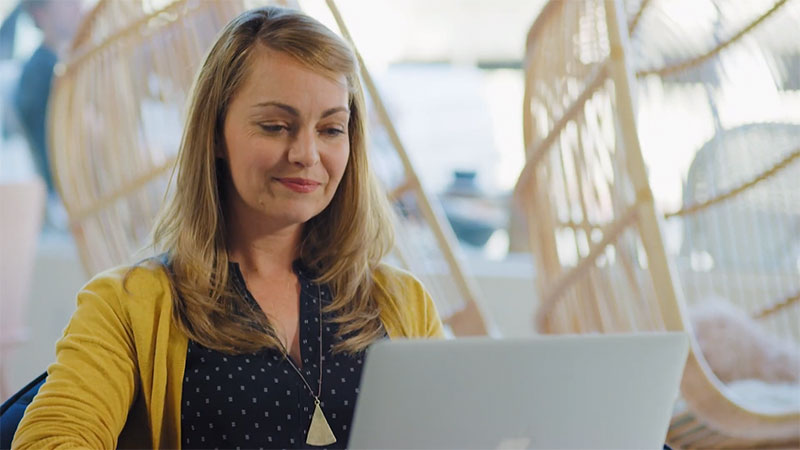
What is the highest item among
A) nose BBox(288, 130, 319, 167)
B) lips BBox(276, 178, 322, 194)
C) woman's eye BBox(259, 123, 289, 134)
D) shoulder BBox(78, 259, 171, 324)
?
woman's eye BBox(259, 123, 289, 134)

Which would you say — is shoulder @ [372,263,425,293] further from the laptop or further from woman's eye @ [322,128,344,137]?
the laptop

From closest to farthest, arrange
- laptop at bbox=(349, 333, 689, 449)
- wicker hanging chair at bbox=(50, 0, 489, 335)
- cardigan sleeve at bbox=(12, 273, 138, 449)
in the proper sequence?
1. laptop at bbox=(349, 333, 689, 449)
2. cardigan sleeve at bbox=(12, 273, 138, 449)
3. wicker hanging chair at bbox=(50, 0, 489, 335)

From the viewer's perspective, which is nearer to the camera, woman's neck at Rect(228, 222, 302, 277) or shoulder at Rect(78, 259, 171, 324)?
shoulder at Rect(78, 259, 171, 324)

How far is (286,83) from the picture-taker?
121cm

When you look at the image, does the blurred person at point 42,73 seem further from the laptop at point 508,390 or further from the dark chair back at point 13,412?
the laptop at point 508,390

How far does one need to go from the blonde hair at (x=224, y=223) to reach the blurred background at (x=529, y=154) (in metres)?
0.45

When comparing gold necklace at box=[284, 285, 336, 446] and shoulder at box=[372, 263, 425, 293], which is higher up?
shoulder at box=[372, 263, 425, 293]

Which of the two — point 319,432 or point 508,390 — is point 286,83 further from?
point 508,390

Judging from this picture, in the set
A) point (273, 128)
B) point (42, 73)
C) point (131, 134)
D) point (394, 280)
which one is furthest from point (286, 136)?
point (42, 73)

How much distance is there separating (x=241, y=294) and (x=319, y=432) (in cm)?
20

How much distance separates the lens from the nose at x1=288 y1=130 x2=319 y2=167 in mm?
1195

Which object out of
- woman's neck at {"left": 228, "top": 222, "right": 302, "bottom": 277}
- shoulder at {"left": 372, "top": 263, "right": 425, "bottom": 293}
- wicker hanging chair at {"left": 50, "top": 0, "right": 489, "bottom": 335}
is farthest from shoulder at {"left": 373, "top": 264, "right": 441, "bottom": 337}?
wicker hanging chair at {"left": 50, "top": 0, "right": 489, "bottom": 335}

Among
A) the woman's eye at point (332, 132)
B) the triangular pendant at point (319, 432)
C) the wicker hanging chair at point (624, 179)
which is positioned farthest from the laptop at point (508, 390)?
the wicker hanging chair at point (624, 179)

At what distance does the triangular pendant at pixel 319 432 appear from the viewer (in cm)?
120
